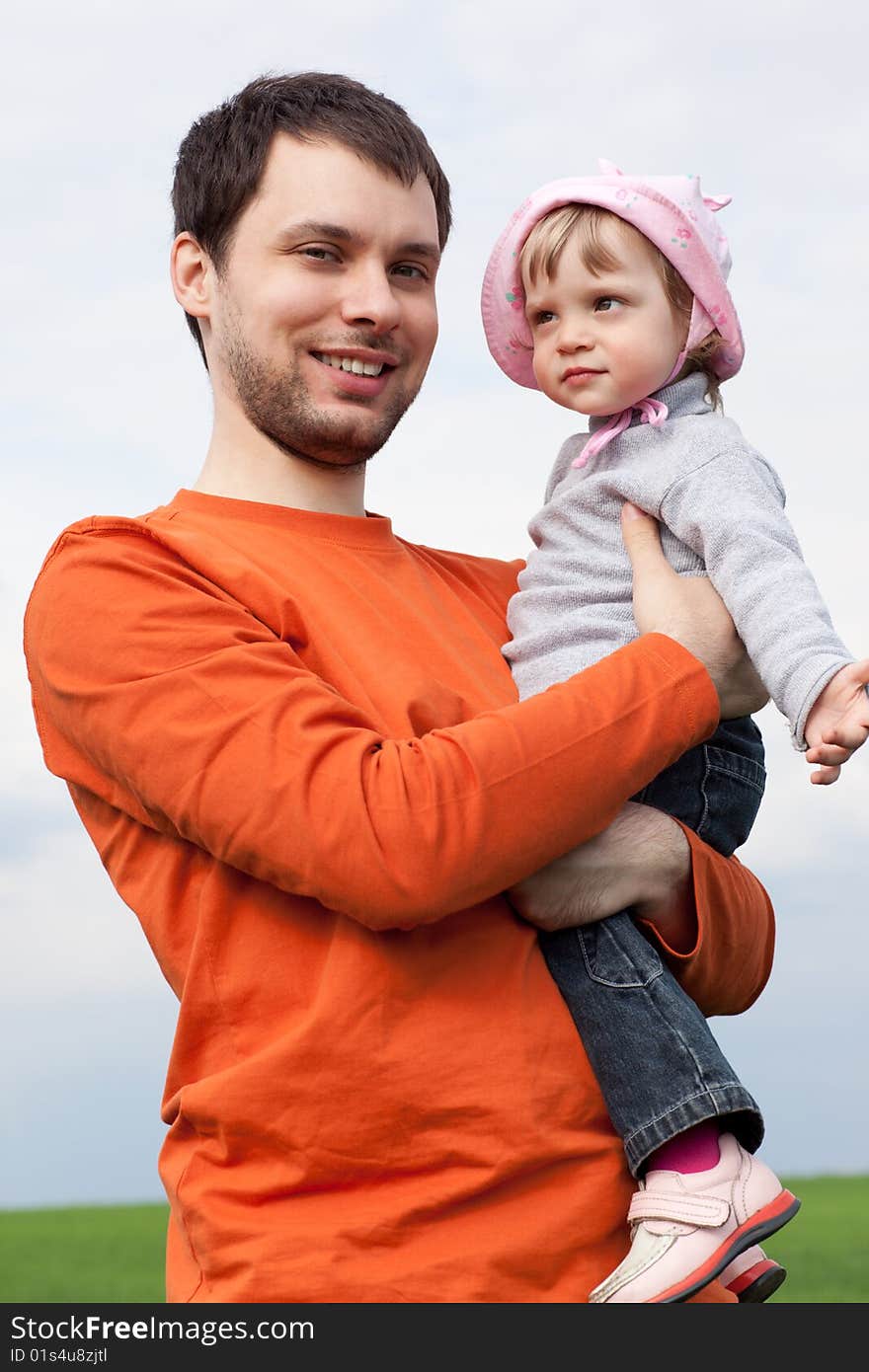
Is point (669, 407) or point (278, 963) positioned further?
point (669, 407)

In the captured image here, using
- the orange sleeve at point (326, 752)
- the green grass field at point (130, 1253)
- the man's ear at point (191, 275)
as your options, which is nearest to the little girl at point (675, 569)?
the orange sleeve at point (326, 752)

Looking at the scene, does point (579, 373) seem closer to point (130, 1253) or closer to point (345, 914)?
point (345, 914)

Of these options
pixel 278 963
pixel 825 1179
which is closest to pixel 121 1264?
pixel 825 1179

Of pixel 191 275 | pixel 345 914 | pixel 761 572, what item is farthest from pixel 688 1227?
pixel 191 275

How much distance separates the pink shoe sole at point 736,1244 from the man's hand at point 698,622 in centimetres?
77

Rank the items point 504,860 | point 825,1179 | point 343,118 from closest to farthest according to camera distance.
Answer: point 504,860 < point 343,118 < point 825,1179

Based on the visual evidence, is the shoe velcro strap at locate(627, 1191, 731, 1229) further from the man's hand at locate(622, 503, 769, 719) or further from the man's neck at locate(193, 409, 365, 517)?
the man's neck at locate(193, 409, 365, 517)

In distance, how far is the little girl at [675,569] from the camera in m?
2.23

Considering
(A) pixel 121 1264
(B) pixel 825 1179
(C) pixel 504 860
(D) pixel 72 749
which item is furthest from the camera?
(B) pixel 825 1179

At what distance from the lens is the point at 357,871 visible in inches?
79.5

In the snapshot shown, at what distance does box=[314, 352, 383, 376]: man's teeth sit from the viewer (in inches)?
105
